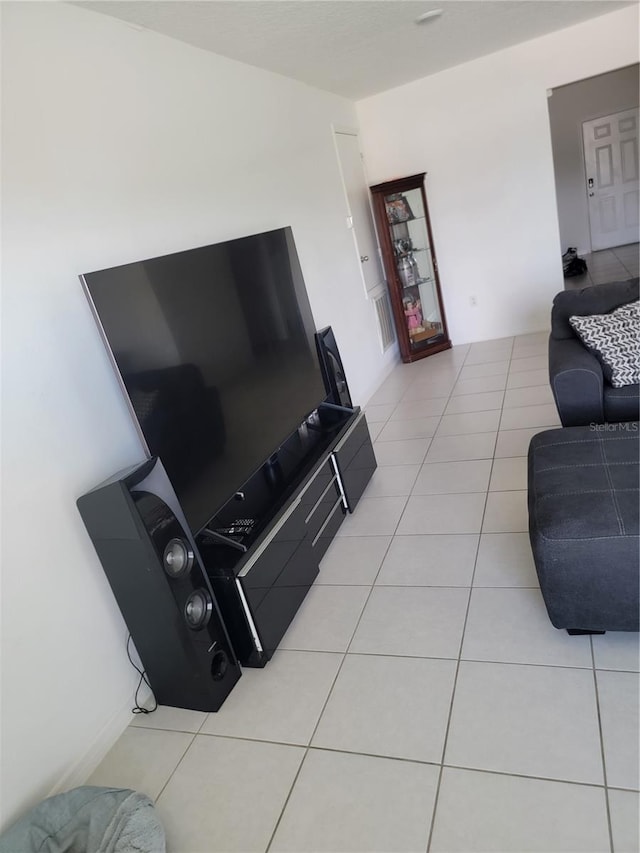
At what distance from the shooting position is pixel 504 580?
7.28 ft

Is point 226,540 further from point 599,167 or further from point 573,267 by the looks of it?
point 599,167

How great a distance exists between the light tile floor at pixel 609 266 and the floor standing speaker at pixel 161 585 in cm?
591

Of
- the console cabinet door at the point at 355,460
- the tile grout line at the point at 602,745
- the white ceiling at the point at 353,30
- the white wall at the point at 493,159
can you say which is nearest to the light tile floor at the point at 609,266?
the white wall at the point at 493,159

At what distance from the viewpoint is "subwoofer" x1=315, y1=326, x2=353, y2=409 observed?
318cm

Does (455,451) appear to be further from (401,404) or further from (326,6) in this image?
(326,6)

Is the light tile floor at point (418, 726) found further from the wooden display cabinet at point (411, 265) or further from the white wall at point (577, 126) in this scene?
the white wall at point (577, 126)

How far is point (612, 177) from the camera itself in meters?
8.32

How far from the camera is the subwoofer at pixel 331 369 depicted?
10.4ft

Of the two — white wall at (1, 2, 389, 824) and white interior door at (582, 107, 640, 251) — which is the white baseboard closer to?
white wall at (1, 2, 389, 824)

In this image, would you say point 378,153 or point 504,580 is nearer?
point 504,580

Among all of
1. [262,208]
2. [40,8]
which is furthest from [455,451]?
[40,8]

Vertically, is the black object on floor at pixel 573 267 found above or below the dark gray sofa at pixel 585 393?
below

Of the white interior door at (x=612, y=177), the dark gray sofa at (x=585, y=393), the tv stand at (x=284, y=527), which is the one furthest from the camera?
the white interior door at (x=612, y=177)

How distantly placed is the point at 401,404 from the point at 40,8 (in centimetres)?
325
